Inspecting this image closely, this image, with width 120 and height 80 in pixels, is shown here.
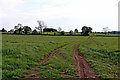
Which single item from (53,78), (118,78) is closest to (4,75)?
(53,78)

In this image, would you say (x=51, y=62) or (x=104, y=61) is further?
(x=104, y=61)

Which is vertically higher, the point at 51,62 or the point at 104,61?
the point at 51,62

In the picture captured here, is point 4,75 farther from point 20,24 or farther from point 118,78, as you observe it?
point 20,24

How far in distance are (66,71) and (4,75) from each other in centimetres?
464

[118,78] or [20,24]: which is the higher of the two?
[20,24]

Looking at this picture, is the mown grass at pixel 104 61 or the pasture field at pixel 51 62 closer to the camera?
the pasture field at pixel 51 62

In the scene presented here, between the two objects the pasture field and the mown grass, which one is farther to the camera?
the mown grass

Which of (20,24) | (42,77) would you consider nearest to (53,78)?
(42,77)

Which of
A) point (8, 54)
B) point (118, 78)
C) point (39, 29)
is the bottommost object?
point (118, 78)

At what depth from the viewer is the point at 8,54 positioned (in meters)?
15.0

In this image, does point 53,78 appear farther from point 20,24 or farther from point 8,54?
point 20,24

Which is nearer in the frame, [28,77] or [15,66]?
[28,77]

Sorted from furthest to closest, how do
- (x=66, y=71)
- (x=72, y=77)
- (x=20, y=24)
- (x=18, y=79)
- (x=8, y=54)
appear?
1. (x=20, y=24)
2. (x=8, y=54)
3. (x=66, y=71)
4. (x=72, y=77)
5. (x=18, y=79)

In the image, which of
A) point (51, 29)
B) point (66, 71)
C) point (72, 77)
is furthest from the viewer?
point (51, 29)
